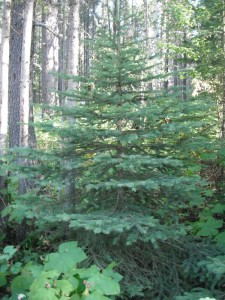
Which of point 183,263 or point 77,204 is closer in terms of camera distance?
point 183,263

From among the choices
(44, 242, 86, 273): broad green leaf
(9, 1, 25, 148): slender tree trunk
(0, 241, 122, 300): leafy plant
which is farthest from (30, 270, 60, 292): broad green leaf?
(9, 1, 25, 148): slender tree trunk

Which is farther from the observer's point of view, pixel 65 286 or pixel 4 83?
pixel 4 83

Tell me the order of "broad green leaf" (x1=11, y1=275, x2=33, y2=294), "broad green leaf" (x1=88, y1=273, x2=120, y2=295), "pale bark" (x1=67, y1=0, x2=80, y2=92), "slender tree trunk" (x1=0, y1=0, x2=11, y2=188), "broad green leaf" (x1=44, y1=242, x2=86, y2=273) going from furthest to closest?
"slender tree trunk" (x1=0, y1=0, x2=11, y2=188) → "pale bark" (x1=67, y1=0, x2=80, y2=92) → "broad green leaf" (x1=11, y1=275, x2=33, y2=294) → "broad green leaf" (x1=44, y1=242, x2=86, y2=273) → "broad green leaf" (x1=88, y1=273, x2=120, y2=295)

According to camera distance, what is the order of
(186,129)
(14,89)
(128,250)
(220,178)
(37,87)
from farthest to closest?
(37,87) → (14,89) → (220,178) → (128,250) → (186,129)

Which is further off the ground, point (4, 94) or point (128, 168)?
point (4, 94)

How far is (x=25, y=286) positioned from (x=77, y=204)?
123 centimetres

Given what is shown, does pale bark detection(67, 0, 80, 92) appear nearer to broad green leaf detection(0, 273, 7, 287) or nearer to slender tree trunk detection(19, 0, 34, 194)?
slender tree trunk detection(19, 0, 34, 194)

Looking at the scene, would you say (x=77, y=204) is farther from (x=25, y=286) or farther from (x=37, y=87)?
(x=37, y=87)

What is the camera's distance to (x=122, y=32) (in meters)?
4.24

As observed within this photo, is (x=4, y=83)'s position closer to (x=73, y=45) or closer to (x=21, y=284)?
(x=73, y=45)

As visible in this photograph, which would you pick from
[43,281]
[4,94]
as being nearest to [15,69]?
[4,94]

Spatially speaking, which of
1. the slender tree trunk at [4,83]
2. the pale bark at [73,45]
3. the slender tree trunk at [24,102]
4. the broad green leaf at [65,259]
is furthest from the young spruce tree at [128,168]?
the slender tree trunk at [4,83]

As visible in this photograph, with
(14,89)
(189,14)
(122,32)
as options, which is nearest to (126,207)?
(122,32)

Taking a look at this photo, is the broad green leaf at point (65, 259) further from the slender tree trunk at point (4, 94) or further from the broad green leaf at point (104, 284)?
the slender tree trunk at point (4, 94)
